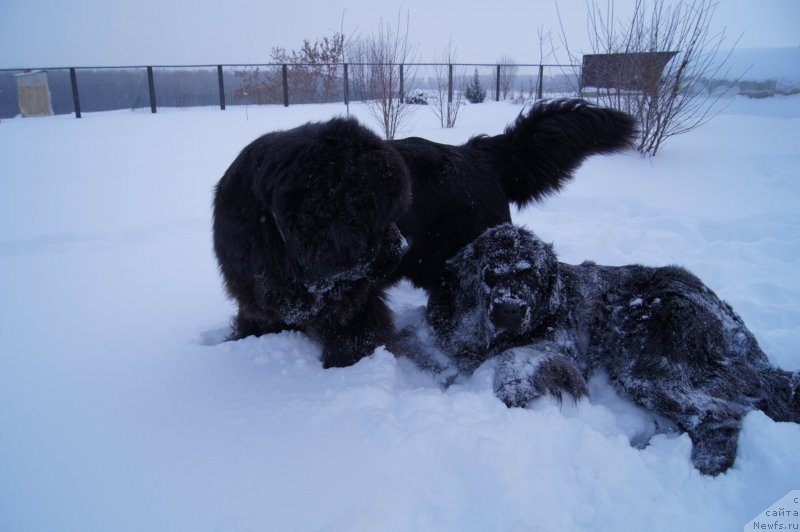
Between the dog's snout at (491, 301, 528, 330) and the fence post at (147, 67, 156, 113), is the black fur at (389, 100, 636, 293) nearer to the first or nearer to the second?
the dog's snout at (491, 301, 528, 330)

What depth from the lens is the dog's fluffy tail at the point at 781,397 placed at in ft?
6.65

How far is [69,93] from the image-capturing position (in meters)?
14.5

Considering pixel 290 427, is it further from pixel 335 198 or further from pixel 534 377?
pixel 534 377

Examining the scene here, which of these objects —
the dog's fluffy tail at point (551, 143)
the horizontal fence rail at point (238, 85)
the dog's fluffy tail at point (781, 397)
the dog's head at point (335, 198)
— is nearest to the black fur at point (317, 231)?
the dog's head at point (335, 198)

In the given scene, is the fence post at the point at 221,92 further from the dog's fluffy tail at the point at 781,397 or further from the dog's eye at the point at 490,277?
the dog's fluffy tail at the point at 781,397

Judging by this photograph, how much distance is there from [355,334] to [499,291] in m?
0.81

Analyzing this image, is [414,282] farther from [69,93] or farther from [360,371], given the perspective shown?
[69,93]

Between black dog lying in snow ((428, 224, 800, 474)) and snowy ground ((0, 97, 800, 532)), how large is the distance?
0.42 feet

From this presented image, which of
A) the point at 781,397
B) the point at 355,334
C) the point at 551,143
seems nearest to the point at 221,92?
the point at 551,143

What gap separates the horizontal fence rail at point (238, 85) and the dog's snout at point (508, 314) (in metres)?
9.11

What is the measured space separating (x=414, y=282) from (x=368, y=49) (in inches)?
352

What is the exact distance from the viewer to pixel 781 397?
2064 millimetres

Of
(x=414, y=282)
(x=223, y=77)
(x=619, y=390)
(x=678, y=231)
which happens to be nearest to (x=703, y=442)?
(x=619, y=390)

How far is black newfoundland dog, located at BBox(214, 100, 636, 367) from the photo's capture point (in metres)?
1.90
